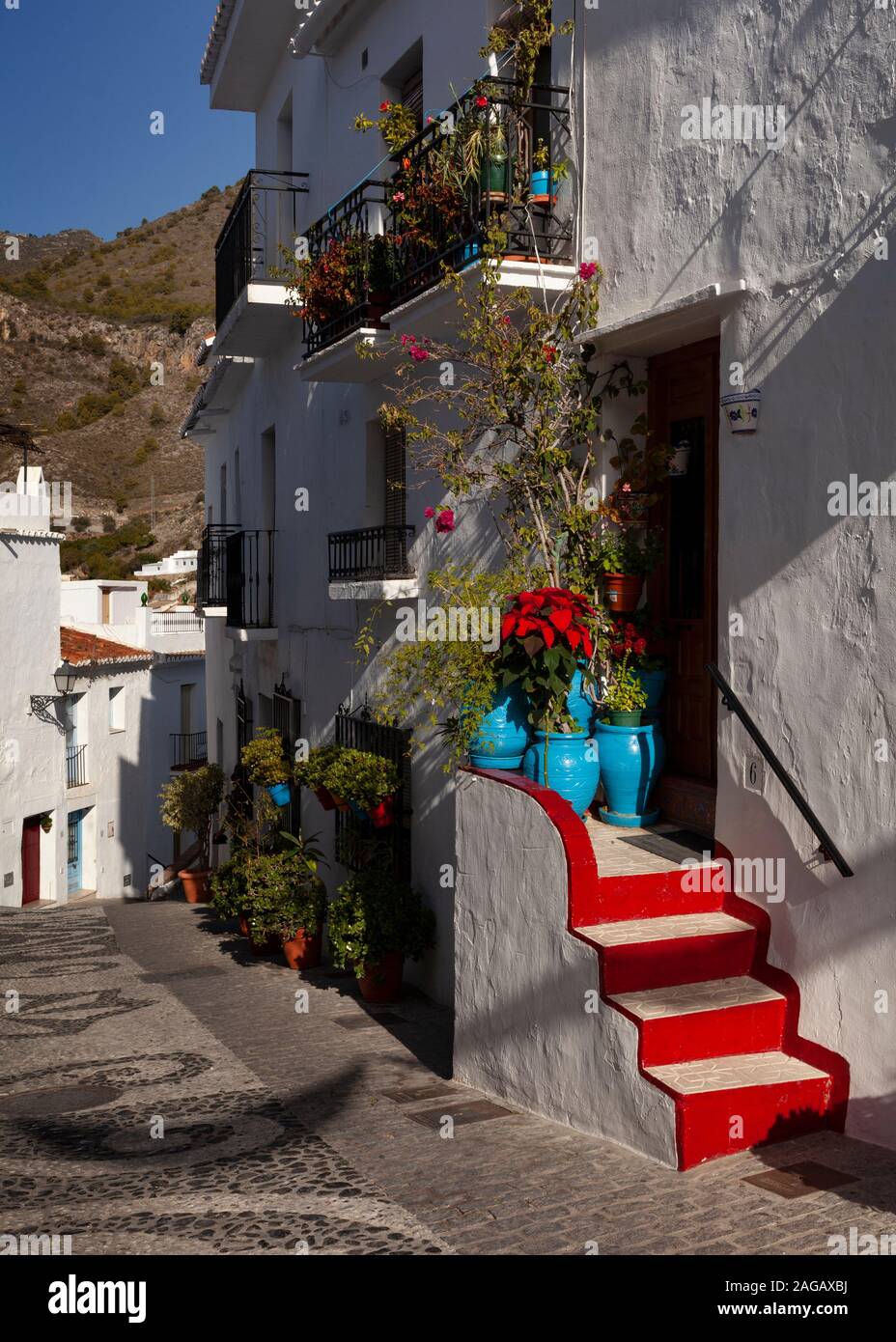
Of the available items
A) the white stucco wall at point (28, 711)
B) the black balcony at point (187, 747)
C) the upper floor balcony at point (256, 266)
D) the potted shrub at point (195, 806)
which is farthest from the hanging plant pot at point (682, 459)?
the black balcony at point (187, 747)

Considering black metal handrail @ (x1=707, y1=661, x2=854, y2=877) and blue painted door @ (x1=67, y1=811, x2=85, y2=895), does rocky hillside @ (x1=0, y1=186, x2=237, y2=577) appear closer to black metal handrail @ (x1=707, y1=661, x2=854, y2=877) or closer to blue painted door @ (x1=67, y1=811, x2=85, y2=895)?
blue painted door @ (x1=67, y1=811, x2=85, y2=895)

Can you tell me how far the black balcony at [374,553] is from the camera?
10.3 m

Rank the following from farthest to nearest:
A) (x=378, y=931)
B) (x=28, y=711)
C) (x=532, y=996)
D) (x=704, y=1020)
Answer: (x=28, y=711) → (x=378, y=931) → (x=532, y=996) → (x=704, y=1020)

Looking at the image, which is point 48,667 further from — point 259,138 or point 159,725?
point 259,138

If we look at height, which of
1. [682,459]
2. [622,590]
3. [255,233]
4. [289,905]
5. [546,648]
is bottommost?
[289,905]

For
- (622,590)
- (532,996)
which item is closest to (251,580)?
(622,590)

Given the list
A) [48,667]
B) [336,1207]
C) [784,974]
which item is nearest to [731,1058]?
[784,974]

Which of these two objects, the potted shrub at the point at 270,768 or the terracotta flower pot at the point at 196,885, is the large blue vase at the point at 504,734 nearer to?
the potted shrub at the point at 270,768

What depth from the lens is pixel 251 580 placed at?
15.3 metres

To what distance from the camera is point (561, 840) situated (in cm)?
598

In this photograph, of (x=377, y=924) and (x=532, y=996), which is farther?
(x=377, y=924)

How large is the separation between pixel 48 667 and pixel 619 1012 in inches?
797

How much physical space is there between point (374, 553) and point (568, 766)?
4.36m

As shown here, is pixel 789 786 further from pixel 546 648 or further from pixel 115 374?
pixel 115 374
